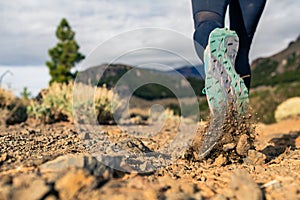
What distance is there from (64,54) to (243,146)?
32.4 feet

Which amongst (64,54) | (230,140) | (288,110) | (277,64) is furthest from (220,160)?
(277,64)

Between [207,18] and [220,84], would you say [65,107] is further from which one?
[220,84]

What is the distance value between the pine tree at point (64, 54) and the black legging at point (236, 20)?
898 cm

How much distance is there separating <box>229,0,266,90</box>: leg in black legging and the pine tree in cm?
895

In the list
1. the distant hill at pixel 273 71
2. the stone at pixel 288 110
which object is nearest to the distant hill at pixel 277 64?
the distant hill at pixel 273 71

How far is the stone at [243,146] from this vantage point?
2547 millimetres

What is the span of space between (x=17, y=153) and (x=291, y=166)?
1526 mm

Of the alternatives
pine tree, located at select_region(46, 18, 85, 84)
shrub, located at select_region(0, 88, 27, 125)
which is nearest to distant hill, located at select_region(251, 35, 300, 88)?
pine tree, located at select_region(46, 18, 85, 84)

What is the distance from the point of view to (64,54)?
465 inches

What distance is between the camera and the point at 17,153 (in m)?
2.33

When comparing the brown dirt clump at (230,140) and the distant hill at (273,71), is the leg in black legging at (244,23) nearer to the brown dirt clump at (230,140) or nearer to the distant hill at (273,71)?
the brown dirt clump at (230,140)

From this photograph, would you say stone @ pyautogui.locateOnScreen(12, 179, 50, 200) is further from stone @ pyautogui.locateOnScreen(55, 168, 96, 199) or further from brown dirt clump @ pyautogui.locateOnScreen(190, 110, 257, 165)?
brown dirt clump @ pyautogui.locateOnScreen(190, 110, 257, 165)

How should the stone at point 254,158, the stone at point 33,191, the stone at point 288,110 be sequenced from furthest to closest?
1. the stone at point 288,110
2. the stone at point 254,158
3. the stone at point 33,191

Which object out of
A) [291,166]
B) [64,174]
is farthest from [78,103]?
[64,174]
